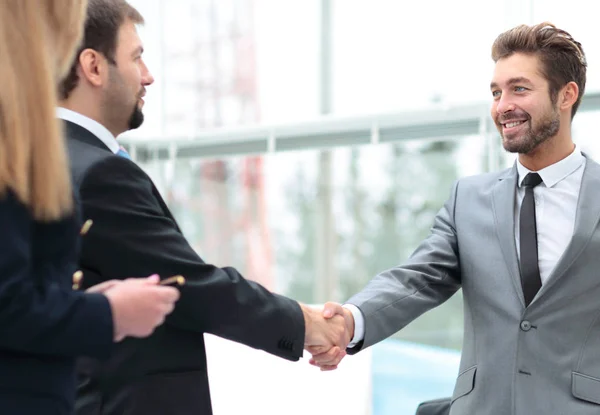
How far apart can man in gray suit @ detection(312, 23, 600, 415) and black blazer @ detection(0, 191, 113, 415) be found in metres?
1.14

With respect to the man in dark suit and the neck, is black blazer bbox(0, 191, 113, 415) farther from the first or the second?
the neck

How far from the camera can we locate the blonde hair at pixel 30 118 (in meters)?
1.21

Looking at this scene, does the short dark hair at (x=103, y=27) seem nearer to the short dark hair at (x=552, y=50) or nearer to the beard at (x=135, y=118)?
the beard at (x=135, y=118)

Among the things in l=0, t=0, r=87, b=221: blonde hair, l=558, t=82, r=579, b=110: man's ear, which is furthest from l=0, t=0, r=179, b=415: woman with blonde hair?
l=558, t=82, r=579, b=110: man's ear

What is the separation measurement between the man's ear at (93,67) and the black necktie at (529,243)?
1144 millimetres

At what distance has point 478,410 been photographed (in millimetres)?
2223

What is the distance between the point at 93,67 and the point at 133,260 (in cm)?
46

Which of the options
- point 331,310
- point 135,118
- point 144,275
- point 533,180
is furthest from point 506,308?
point 135,118

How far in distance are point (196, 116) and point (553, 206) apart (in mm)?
3330

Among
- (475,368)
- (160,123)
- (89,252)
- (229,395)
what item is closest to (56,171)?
(89,252)

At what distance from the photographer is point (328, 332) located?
7.64 ft

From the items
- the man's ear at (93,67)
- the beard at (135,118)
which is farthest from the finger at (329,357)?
the man's ear at (93,67)

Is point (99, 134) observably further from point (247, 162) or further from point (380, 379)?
point (247, 162)

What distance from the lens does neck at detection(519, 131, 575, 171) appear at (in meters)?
2.33
